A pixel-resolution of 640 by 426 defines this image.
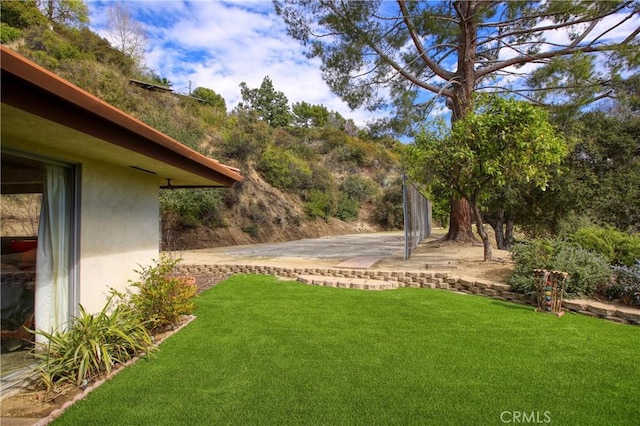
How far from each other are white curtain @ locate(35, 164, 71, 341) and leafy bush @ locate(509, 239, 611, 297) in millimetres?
6940

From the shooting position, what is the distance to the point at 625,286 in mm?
5996

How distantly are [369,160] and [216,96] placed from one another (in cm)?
1530

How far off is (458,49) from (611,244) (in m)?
8.77

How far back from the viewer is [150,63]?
82.2 feet

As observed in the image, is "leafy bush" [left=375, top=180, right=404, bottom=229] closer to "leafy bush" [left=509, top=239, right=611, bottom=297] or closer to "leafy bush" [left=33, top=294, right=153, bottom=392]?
"leafy bush" [left=509, top=239, right=611, bottom=297]

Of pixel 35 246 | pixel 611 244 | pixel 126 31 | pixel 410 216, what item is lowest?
pixel 611 244

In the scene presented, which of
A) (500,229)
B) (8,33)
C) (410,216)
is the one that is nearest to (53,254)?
(410,216)

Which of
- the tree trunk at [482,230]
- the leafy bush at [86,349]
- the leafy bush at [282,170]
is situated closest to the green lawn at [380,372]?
the leafy bush at [86,349]

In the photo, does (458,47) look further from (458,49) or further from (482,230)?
(482,230)

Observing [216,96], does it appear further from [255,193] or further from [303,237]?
[303,237]

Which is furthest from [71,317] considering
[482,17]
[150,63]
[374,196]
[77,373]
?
[374,196]

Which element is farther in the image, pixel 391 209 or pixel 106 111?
pixel 391 209

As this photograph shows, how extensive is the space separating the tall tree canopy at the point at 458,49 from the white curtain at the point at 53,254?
37.1ft

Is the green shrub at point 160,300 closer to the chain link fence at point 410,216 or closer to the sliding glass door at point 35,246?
the sliding glass door at point 35,246
